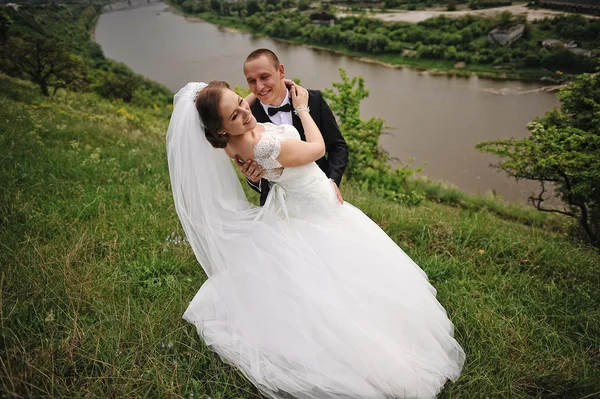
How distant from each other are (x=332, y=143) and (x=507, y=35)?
4007 centimetres

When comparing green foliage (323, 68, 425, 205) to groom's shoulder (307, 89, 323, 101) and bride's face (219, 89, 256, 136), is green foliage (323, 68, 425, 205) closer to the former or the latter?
groom's shoulder (307, 89, 323, 101)

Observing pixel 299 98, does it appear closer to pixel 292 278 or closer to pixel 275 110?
pixel 275 110

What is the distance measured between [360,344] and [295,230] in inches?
34.1

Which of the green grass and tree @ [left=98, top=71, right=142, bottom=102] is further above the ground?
the green grass

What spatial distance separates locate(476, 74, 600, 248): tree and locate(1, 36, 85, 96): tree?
730 inches

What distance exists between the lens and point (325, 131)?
3104mm

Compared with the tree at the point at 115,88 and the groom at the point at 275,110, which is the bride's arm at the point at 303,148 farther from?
the tree at the point at 115,88

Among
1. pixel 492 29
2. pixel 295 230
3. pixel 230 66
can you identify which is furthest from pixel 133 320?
pixel 492 29

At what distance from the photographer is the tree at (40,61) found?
1719 cm

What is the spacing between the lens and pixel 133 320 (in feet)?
8.55

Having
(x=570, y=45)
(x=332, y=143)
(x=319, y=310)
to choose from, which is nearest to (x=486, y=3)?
(x=570, y=45)

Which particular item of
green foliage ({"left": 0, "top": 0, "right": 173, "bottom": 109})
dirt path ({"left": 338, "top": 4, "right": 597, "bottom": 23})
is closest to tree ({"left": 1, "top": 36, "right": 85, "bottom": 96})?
green foliage ({"left": 0, "top": 0, "right": 173, "bottom": 109})

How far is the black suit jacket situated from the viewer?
2906 millimetres

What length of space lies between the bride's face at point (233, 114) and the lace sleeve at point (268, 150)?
0.43 feet
